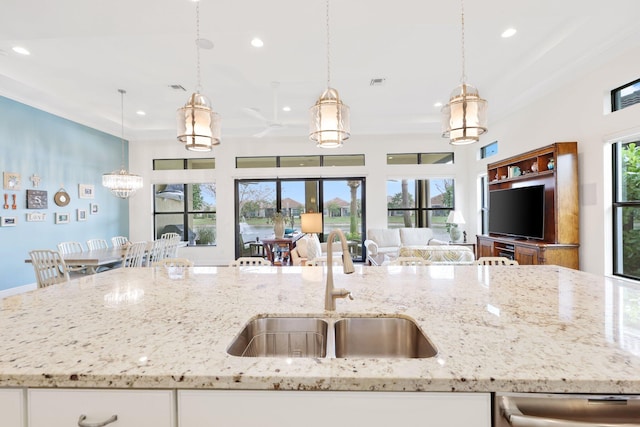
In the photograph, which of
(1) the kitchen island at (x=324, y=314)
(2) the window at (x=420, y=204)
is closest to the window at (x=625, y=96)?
(1) the kitchen island at (x=324, y=314)

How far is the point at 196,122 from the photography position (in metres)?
2.39

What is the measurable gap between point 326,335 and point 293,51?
3.64 meters

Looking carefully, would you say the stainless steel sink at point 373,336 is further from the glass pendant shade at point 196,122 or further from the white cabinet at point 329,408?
the glass pendant shade at point 196,122

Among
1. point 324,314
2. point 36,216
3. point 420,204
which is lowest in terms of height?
point 324,314

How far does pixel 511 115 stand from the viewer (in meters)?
5.36

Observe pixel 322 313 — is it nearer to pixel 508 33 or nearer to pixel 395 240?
pixel 508 33

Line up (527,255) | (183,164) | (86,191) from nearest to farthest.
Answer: (527,255) < (86,191) < (183,164)

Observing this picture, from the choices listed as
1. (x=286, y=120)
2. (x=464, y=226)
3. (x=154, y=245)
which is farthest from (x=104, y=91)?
(x=464, y=226)

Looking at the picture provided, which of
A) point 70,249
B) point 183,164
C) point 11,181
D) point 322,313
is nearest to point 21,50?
point 11,181

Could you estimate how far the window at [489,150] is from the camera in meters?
6.02

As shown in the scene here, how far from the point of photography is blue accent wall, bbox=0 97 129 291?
14.8ft

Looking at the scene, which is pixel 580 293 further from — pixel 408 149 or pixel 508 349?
pixel 408 149

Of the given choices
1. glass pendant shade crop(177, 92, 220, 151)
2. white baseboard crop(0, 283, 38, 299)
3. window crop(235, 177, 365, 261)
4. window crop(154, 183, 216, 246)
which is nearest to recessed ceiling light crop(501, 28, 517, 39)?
glass pendant shade crop(177, 92, 220, 151)

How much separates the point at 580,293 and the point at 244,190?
680 cm
